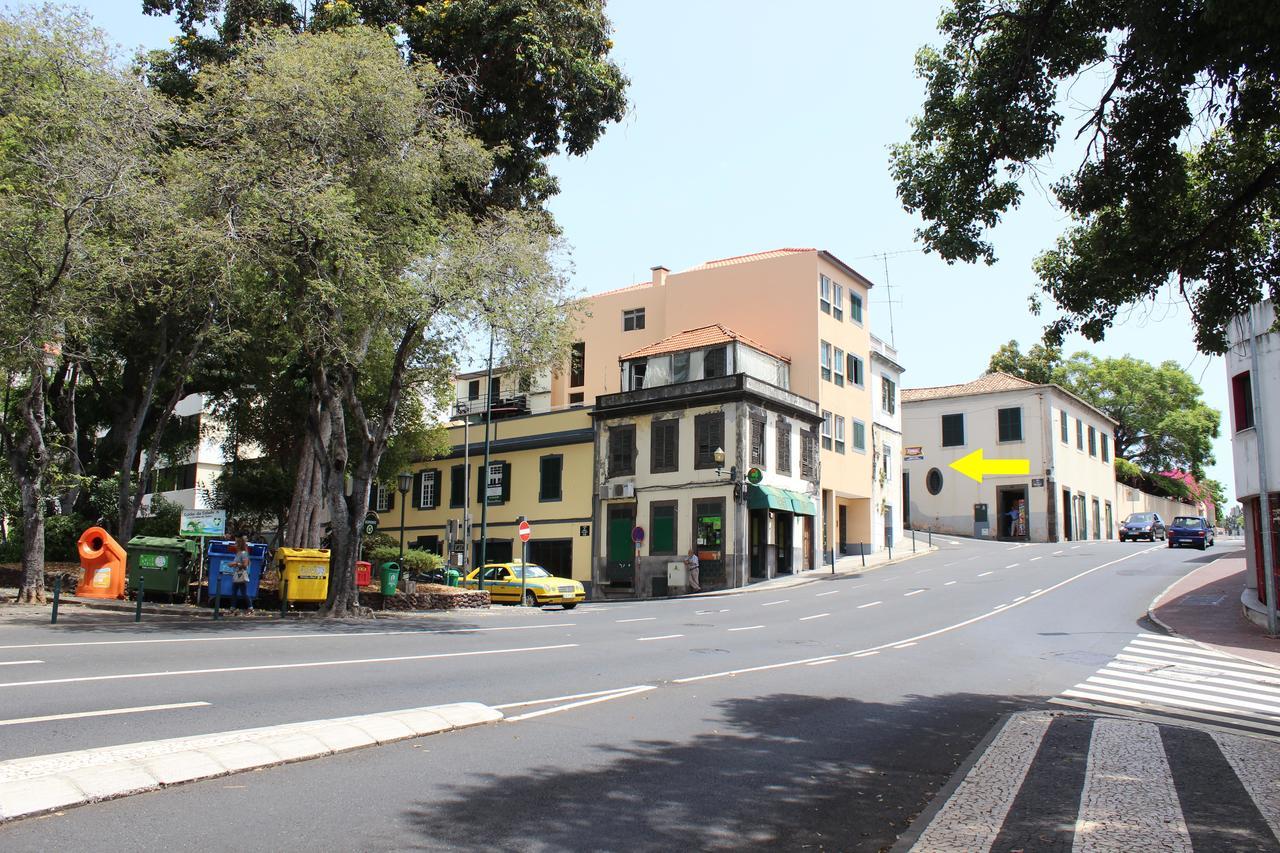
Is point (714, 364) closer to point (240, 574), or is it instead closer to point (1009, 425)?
point (240, 574)

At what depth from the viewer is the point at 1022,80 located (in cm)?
1027

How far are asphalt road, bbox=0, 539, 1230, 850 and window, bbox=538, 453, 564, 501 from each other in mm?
21052

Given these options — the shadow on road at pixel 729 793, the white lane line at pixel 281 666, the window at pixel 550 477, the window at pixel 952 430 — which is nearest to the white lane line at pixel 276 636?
the white lane line at pixel 281 666

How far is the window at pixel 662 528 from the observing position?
121 ft

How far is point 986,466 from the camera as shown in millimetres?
55344

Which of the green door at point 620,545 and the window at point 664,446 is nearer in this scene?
the window at point 664,446

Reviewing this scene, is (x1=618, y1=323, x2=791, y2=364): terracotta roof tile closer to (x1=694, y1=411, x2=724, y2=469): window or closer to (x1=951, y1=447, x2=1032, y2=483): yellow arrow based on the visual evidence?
(x1=694, y1=411, x2=724, y2=469): window

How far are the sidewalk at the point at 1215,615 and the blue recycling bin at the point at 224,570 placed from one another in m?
20.1

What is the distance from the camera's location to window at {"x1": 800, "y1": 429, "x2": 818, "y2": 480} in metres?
39.6

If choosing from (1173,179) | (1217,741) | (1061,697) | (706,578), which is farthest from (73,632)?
(706,578)

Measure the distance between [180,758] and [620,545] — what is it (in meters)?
32.6

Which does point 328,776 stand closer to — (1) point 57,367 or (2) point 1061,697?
(2) point 1061,697

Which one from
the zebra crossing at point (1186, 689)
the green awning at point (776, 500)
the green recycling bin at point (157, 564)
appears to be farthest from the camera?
the green awning at point (776, 500)

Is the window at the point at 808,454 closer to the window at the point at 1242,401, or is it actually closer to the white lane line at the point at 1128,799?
the window at the point at 1242,401
